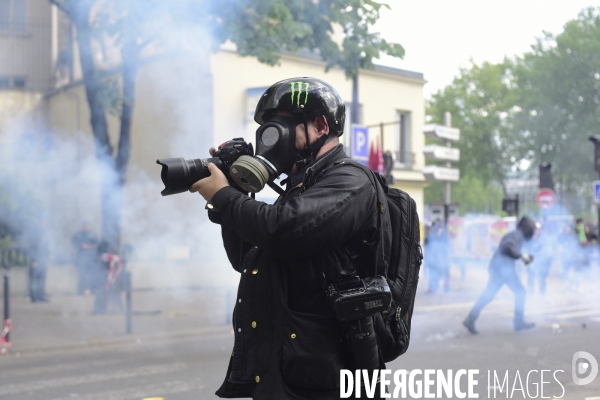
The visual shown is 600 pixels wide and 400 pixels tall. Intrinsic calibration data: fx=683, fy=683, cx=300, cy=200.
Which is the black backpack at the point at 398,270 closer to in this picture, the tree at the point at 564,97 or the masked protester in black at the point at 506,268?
the masked protester in black at the point at 506,268

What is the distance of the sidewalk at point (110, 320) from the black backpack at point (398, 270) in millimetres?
5903

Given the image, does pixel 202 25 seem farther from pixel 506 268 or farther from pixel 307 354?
pixel 307 354

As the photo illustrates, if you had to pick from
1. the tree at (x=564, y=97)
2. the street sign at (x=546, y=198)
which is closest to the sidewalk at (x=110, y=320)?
the street sign at (x=546, y=198)

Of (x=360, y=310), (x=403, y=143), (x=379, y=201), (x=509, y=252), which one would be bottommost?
(x=509, y=252)

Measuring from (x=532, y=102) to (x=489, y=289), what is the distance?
49.9ft

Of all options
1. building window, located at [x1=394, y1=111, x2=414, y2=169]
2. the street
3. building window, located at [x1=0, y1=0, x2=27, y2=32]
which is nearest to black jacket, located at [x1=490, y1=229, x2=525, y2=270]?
the street

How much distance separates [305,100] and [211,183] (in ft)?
1.16

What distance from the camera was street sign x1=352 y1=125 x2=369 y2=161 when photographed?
10.6m

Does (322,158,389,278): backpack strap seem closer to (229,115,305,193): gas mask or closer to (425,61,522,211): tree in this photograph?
(229,115,305,193): gas mask

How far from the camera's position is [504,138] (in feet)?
93.6

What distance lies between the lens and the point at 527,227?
804cm

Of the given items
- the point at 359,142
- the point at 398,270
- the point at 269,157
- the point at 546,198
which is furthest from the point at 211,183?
the point at 546,198

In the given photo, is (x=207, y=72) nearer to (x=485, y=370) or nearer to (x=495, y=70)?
(x=485, y=370)

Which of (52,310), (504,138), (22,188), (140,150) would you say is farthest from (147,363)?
(504,138)
